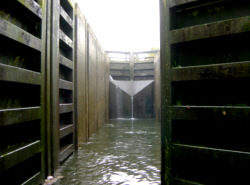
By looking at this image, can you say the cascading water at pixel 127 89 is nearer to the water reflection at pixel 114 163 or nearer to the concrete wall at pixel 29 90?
the water reflection at pixel 114 163

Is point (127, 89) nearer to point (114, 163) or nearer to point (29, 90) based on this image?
point (114, 163)

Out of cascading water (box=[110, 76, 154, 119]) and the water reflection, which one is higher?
cascading water (box=[110, 76, 154, 119])

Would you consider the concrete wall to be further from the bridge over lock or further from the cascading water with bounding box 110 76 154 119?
the cascading water with bounding box 110 76 154 119

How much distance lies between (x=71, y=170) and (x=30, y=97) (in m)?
1.65

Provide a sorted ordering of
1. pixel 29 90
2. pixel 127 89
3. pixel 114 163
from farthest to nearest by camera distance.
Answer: pixel 127 89, pixel 114 163, pixel 29 90

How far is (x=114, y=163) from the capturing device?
4426 mm

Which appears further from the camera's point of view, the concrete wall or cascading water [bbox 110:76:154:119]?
cascading water [bbox 110:76:154:119]

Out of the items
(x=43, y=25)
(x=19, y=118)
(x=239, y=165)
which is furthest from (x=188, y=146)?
(x=43, y=25)

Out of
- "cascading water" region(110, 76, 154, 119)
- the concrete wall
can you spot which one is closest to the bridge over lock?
the concrete wall

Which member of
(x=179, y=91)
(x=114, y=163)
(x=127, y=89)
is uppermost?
(x=127, y=89)

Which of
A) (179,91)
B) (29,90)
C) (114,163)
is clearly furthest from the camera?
(114,163)

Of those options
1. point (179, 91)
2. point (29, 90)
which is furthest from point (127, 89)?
point (179, 91)

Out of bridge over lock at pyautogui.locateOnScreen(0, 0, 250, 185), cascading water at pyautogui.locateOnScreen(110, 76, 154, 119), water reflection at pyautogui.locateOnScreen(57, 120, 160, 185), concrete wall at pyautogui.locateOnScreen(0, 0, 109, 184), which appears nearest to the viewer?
bridge over lock at pyautogui.locateOnScreen(0, 0, 250, 185)

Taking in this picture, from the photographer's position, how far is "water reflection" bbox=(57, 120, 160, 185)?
11.6ft
